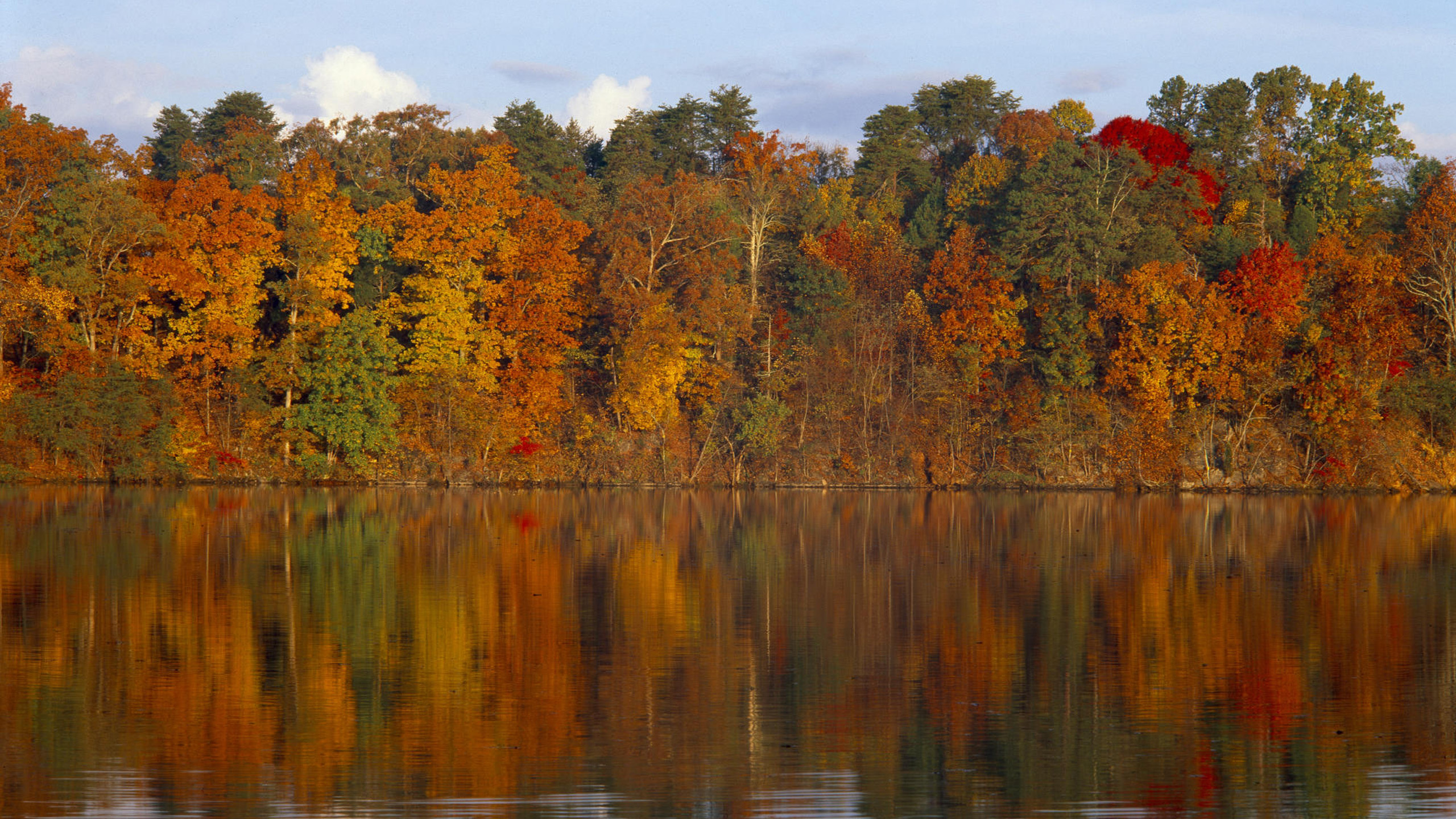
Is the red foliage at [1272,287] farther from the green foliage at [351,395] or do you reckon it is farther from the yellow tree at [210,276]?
the yellow tree at [210,276]

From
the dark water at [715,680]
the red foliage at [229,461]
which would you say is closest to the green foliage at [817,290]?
the red foliage at [229,461]

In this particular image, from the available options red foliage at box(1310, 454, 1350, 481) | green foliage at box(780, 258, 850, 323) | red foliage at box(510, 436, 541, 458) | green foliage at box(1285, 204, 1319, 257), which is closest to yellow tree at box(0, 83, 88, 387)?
red foliage at box(510, 436, 541, 458)

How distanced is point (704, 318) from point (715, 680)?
40531 mm

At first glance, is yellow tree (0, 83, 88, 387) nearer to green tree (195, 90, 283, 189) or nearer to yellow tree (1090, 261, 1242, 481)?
green tree (195, 90, 283, 189)

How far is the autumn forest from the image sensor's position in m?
46.6

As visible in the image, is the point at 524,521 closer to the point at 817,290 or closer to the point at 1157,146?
the point at 817,290

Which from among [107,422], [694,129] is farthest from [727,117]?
[107,422]

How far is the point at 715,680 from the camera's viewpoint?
11.8 metres

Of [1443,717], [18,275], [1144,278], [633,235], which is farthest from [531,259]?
[1443,717]

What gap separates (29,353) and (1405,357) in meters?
51.5

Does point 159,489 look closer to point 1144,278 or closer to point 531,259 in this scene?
point 531,259

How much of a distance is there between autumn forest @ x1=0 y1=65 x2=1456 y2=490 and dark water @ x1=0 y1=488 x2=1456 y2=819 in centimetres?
2400

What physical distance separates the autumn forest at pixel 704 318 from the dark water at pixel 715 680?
24.0 meters

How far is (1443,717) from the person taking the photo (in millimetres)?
10680
